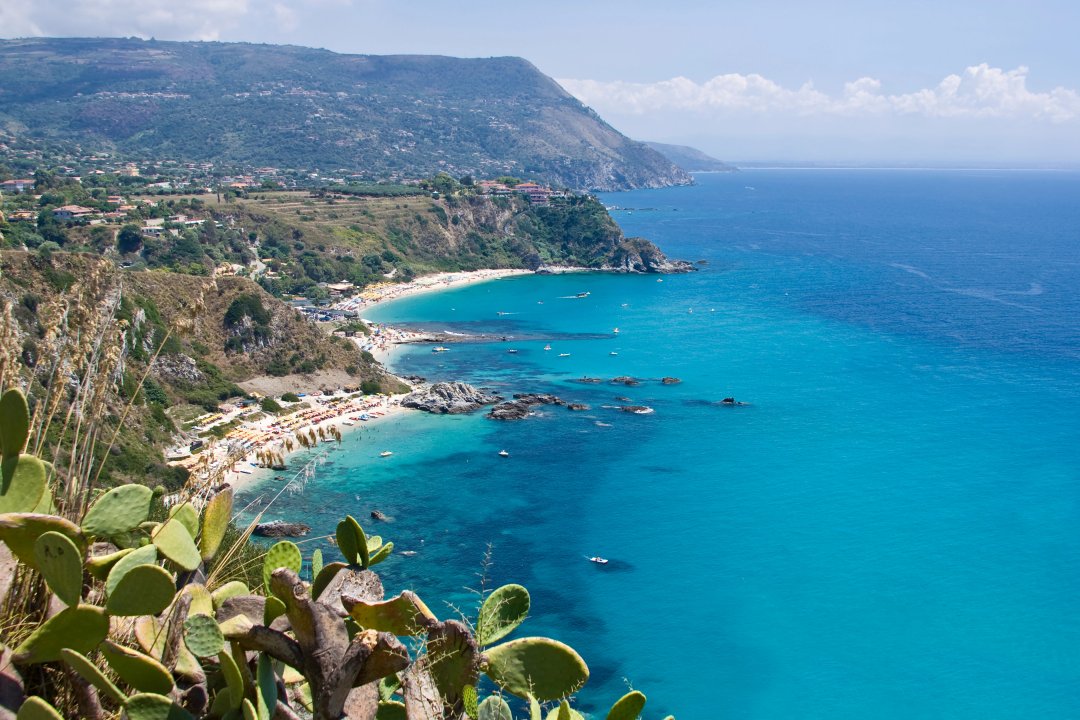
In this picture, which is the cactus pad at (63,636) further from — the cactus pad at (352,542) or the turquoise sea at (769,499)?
the turquoise sea at (769,499)

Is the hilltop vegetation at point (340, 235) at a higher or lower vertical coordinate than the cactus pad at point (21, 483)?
lower

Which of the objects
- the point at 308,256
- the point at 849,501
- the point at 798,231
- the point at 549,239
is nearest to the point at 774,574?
the point at 849,501

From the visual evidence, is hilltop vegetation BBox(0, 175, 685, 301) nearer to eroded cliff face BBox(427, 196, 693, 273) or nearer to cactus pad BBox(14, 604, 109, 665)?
eroded cliff face BBox(427, 196, 693, 273)

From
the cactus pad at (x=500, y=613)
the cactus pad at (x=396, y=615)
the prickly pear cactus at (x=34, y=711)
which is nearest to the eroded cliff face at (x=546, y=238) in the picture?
the cactus pad at (x=500, y=613)

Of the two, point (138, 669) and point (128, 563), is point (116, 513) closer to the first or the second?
point (128, 563)

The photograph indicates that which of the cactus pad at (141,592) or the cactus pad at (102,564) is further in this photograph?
the cactus pad at (102,564)

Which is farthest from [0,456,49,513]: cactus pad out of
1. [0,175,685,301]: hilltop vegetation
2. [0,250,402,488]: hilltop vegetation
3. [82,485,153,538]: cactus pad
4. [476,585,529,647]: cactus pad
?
[0,175,685,301]: hilltop vegetation

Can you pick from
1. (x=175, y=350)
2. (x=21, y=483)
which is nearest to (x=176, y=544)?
(x=21, y=483)
